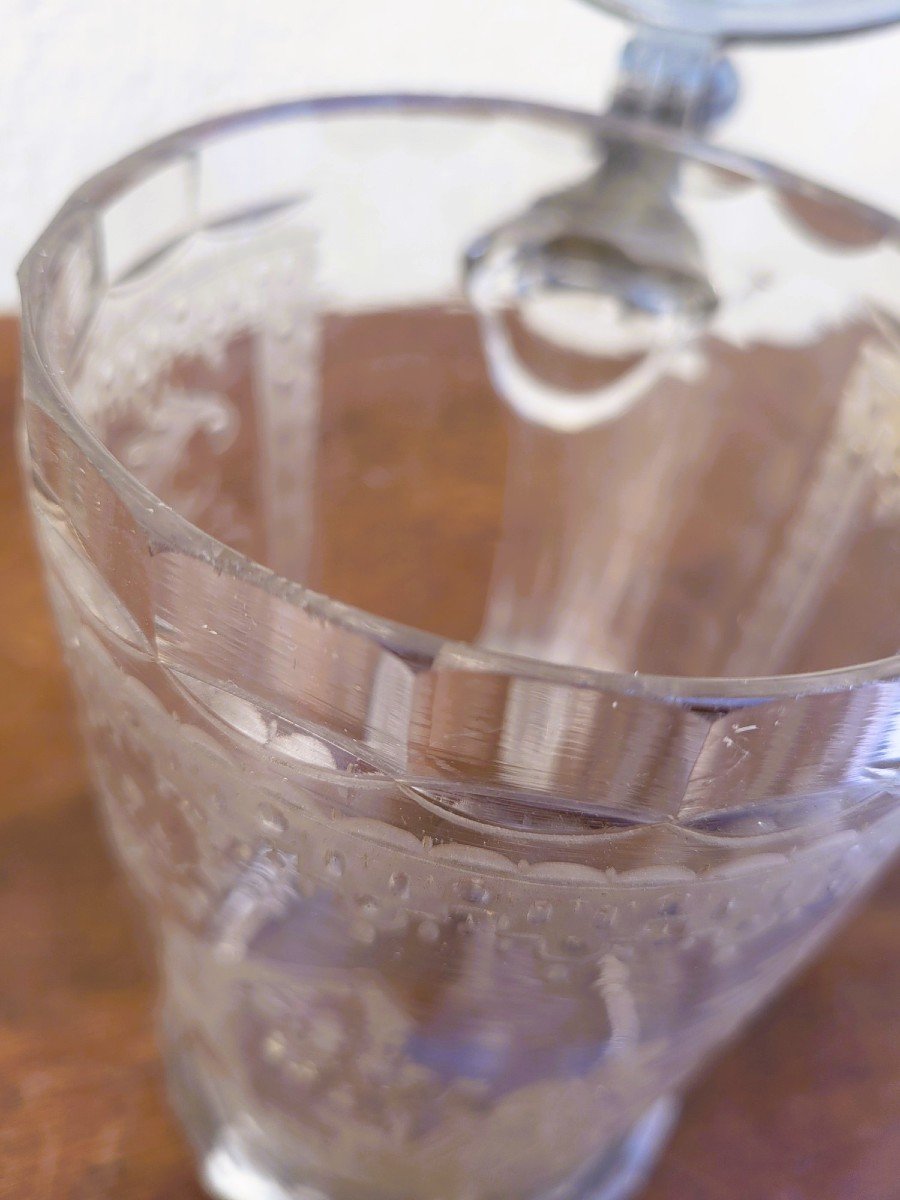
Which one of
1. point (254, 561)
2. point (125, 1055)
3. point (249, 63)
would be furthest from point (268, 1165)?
point (249, 63)

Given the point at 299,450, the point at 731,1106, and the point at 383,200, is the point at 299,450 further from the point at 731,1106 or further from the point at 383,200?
the point at 731,1106

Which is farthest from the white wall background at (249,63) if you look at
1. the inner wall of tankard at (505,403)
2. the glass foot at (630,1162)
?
the glass foot at (630,1162)

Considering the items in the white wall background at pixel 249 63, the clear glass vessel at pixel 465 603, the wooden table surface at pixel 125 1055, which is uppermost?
the white wall background at pixel 249 63

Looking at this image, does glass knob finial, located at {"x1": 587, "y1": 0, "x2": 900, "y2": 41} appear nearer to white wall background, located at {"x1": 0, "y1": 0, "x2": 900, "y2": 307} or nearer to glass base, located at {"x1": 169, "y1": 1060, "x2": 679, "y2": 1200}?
white wall background, located at {"x1": 0, "y1": 0, "x2": 900, "y2": 307}

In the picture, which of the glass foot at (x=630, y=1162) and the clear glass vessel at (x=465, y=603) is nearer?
the clear glass vessel at (x=465, y=603)

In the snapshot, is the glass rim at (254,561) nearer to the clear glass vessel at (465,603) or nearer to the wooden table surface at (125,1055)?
the clear glass vessel at (465,603)

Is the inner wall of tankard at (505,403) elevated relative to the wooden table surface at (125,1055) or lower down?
elevated

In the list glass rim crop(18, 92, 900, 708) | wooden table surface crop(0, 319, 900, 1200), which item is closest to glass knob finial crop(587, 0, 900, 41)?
glass rim crop(18, 92, 900, 708)
